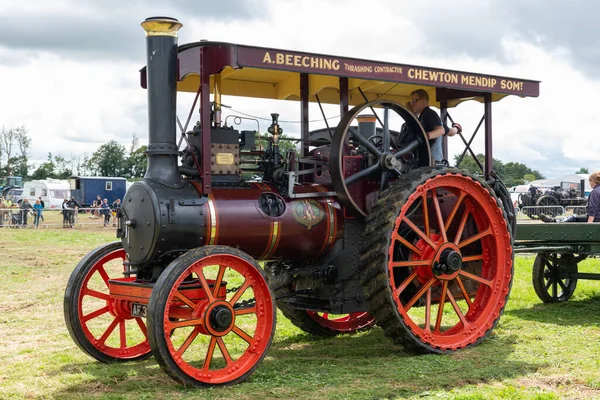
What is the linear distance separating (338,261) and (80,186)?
117ft

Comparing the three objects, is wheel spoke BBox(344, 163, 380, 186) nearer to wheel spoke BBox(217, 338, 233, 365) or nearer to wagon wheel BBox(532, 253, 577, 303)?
wheel spoke BBox(217, 338, 233, 365)

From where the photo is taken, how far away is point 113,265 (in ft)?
46.1

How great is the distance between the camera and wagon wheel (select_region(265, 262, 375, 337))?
6539mm

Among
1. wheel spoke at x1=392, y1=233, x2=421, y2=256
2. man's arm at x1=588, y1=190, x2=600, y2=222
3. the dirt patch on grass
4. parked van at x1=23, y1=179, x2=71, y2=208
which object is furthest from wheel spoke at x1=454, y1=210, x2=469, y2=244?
parked van at x1=23, y1=179, x2=71, y2=208

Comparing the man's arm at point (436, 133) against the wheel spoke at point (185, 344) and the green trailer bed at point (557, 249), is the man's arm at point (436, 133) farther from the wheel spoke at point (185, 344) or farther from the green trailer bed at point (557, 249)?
the wheel spoke at point (185, 344)

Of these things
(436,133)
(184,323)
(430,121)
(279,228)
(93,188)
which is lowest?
(184,323)

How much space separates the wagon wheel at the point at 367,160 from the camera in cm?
606

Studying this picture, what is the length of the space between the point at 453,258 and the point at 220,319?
2069 millimetres

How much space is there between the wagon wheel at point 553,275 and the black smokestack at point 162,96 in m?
4.93

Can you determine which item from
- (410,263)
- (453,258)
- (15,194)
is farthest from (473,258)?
(15,194)

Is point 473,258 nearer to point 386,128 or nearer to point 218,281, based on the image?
point 386,128

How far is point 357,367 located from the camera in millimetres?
5617

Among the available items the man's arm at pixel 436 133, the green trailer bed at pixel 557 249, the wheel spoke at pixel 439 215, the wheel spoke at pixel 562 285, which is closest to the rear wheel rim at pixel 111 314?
the wheel spoke at pixel 439 215

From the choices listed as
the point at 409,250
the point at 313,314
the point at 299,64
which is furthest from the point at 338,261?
the point at 299,64
